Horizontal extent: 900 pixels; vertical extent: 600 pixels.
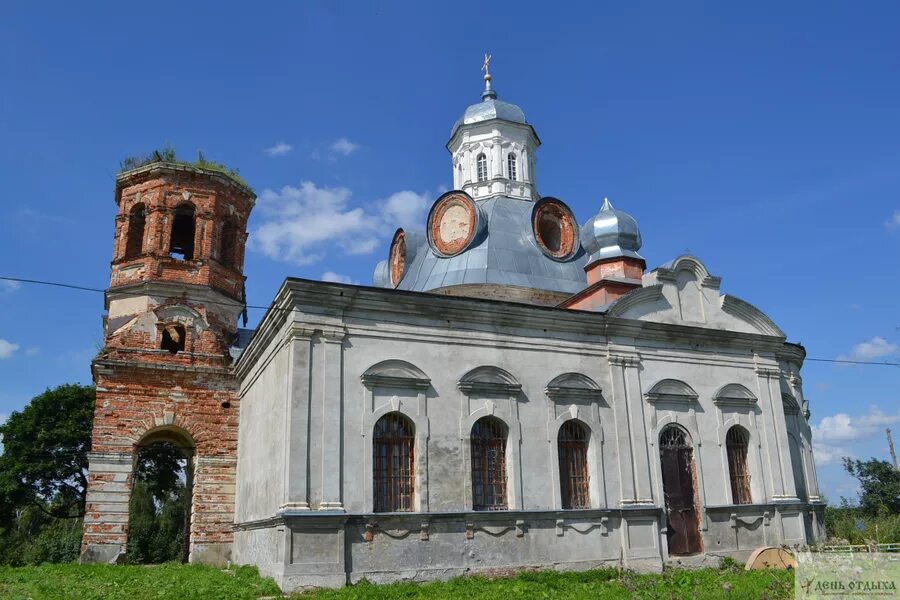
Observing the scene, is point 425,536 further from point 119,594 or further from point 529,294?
point 529,294

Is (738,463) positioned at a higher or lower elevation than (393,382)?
lower

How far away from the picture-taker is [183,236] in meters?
22.1

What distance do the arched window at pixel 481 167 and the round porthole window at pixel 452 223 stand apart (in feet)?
12.5

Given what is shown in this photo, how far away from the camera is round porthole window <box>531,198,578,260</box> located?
22.0 metres

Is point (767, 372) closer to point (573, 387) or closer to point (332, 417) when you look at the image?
point (573, 387)

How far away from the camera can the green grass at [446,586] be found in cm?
1112

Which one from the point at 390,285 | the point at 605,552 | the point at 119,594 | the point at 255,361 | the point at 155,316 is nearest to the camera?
the point at 119,594

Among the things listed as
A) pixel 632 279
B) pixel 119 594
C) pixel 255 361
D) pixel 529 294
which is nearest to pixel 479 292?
pixel 529 294

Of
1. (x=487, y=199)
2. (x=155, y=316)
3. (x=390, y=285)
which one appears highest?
(x=487, y=199)

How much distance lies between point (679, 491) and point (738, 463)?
2081mm

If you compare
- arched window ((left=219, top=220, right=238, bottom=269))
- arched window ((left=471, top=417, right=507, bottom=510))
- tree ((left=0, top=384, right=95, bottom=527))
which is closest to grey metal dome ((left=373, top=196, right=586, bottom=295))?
arched window ((left=219, top=220, right=238, bottom=269))

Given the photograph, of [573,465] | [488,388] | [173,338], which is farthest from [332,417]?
[173,338]

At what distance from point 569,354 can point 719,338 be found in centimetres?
410

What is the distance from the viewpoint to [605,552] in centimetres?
1473
